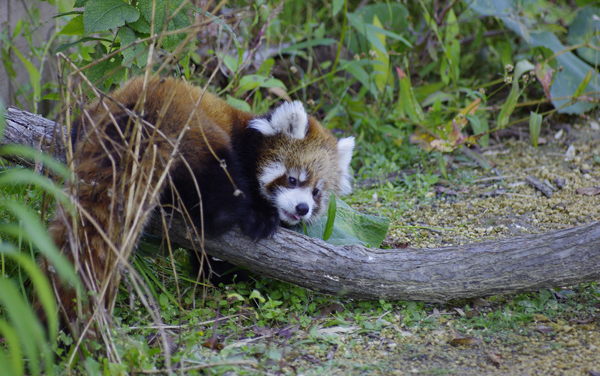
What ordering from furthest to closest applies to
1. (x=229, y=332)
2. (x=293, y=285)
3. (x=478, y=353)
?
1. (x=293, y=285)
2. (x=229, y=332)
3. (x=478, y=353)

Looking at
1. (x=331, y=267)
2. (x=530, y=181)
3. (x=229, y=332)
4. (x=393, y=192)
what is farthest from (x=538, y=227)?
(x=229, y=332)

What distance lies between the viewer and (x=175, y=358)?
2123 millimetres

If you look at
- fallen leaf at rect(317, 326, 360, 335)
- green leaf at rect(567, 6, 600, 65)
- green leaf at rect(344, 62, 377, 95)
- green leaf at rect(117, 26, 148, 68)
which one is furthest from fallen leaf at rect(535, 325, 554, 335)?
green leaf at rect(567, 6, 600, 65)

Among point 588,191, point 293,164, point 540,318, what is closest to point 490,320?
point 540,318

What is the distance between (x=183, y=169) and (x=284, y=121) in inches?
38.9

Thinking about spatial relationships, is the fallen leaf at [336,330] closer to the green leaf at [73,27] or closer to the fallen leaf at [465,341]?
the fallen leaf at [465,341]

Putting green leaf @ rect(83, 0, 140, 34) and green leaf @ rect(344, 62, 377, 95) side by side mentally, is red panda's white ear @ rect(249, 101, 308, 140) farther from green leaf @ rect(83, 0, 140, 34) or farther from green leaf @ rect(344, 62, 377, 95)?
green leaf @ rect(344, 62, 377, 95)

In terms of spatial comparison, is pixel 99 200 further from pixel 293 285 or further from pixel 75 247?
A: pixel 293 285

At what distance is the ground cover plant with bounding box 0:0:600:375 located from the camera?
2150 mm

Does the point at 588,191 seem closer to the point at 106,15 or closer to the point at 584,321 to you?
the point at 584,321

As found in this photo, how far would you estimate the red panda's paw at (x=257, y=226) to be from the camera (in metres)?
2.73

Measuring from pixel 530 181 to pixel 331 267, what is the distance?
2533mm

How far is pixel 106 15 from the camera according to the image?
2867 millimetres

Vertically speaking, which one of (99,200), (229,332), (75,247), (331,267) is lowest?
(229,332)
